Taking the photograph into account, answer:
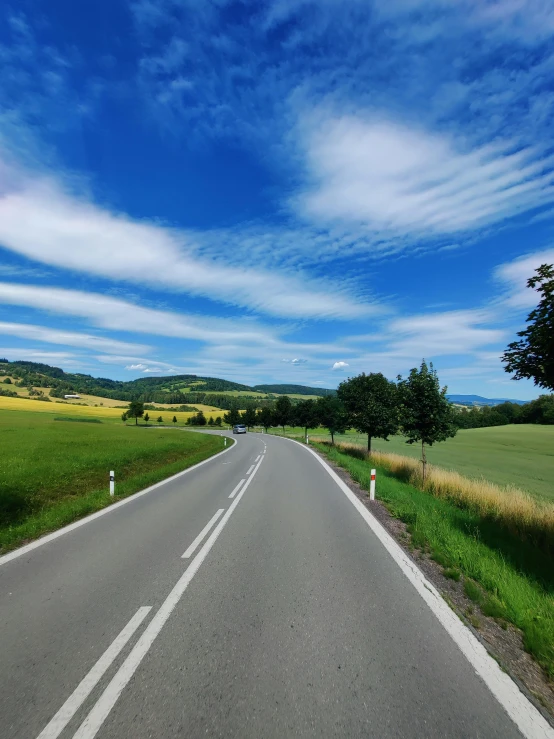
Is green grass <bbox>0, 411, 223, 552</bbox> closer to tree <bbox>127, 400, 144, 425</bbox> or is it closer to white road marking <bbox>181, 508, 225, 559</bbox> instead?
white road marking <bbox>181, 508, 225, 559</bbox>

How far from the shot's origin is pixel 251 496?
1155 cm

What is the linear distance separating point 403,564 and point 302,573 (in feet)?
5.29

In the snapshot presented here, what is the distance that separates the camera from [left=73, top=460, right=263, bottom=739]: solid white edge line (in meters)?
2.69

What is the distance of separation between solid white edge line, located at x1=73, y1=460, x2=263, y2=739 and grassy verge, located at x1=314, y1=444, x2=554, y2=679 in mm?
3609

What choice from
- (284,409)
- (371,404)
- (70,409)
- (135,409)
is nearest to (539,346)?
(371,404)

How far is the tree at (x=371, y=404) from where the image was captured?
26875mm

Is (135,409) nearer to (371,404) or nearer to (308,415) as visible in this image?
(308,415)

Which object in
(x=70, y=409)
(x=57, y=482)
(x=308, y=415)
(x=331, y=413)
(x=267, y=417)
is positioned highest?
(x=331, y=413)

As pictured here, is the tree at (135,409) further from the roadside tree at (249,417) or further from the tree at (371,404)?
the tree at (371,404)

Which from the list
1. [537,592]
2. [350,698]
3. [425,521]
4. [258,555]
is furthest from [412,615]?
[425,521]

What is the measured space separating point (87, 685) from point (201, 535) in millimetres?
4242

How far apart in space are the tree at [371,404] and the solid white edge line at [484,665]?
68.2 ft

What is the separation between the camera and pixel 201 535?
728 cm

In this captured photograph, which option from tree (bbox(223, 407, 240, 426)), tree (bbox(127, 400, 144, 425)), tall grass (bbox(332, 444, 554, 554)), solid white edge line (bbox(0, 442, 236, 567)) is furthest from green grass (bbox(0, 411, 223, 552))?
tree (bbox(223, 407, 240, 426))
